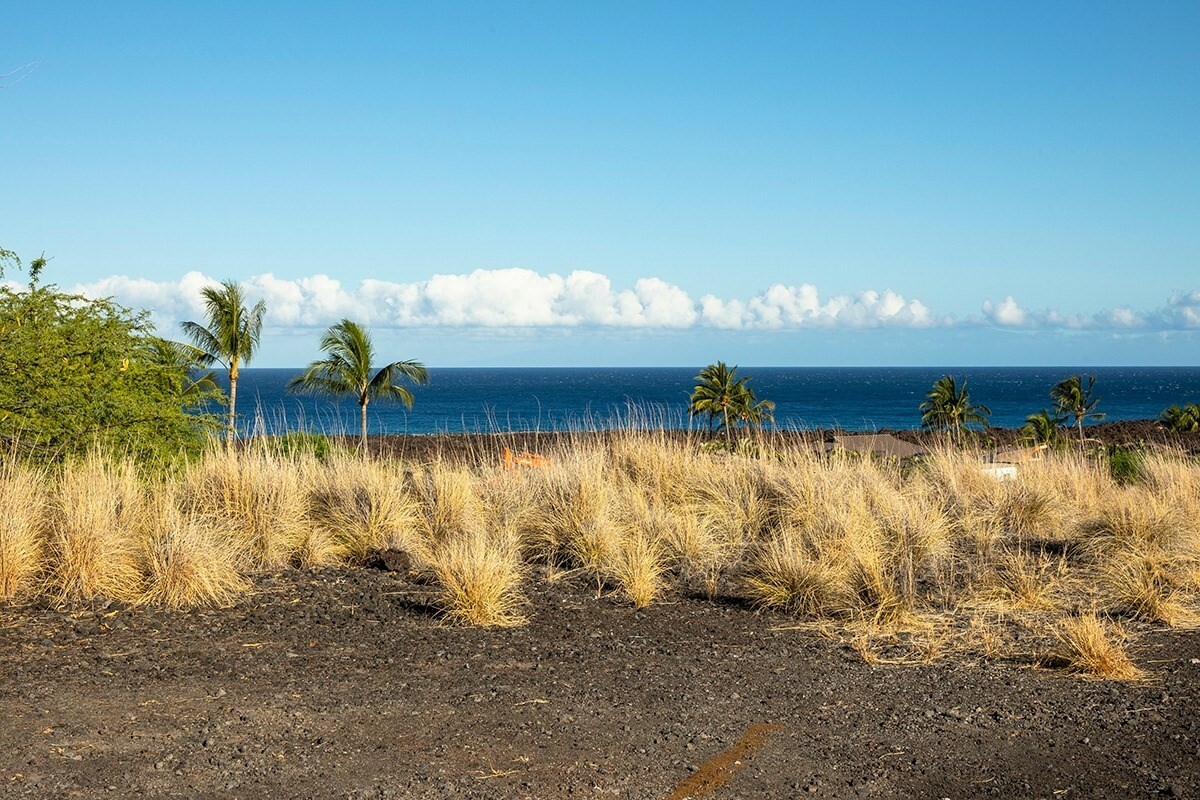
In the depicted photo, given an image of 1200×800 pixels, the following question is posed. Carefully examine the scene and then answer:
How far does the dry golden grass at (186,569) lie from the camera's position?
743 cm

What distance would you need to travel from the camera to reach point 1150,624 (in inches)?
291

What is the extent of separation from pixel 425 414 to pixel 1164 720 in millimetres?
86872

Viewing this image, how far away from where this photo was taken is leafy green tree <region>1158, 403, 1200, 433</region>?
51.1 metres

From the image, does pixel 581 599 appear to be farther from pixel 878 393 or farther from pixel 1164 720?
pixel 878 393

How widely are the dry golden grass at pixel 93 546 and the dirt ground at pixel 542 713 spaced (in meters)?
0.35

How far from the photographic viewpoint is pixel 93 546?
25.0ft

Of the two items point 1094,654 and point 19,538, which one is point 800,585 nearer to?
point 1094,654

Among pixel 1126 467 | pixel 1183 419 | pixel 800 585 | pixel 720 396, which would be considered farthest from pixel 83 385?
pixel 1183 419

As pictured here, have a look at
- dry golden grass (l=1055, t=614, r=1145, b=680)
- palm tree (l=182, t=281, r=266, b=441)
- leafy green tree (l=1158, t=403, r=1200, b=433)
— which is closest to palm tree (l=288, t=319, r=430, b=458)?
palm tree (l=182, t=281, r=266, b=441)

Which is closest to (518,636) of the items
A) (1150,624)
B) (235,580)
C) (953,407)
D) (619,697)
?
(619,697)

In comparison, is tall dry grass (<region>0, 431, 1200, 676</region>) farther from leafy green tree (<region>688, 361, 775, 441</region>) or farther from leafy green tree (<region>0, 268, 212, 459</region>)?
leafy green tree (<region>688, 361, 775, 441</region>)

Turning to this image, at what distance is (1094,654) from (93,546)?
666 centimetres

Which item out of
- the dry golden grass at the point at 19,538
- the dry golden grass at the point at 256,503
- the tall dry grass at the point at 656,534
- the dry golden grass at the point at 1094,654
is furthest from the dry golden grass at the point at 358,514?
the dry golden grass at the point at 1094,654

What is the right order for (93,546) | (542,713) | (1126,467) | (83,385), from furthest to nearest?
(1126,467), (83,385), (93,546), (542,713)
